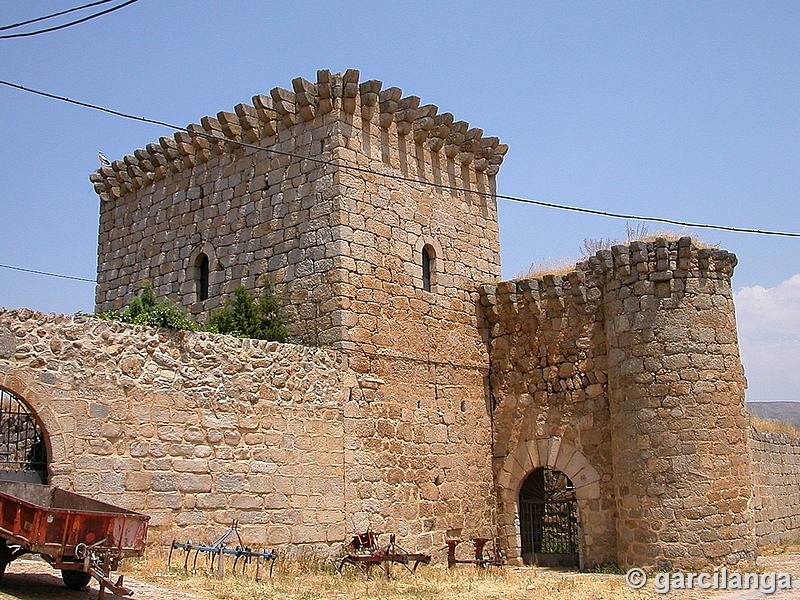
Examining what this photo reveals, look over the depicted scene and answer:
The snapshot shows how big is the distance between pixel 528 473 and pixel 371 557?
472 centimetres

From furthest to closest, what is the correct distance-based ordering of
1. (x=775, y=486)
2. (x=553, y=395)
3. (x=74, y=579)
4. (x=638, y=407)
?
(x=775, y=486) < (x=553, y=395) < (x=638, y=407) < (x=74, y=579)

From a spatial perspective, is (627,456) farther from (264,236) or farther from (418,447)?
(264,236)

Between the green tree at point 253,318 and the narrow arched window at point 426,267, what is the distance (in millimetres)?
2581

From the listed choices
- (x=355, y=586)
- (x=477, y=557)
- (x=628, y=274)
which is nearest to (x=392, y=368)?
(x=477, y=557)

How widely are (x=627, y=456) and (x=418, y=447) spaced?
3173mm

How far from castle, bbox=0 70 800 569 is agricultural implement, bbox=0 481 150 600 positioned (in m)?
1.93

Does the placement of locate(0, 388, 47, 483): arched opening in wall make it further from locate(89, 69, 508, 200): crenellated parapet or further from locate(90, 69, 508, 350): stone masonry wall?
locate(89, 69, 508, 200): crenellated parapet

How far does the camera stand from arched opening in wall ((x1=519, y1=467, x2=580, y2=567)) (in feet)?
50.6

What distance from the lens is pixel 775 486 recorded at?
58.4ft

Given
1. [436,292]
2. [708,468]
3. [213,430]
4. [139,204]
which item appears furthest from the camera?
[139,204]

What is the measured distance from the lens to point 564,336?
15.5m

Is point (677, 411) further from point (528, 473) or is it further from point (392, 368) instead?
point (392, 368)

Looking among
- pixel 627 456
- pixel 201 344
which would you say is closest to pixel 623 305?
pixel 627 456

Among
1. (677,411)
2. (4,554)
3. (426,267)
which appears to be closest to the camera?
(4,554)
